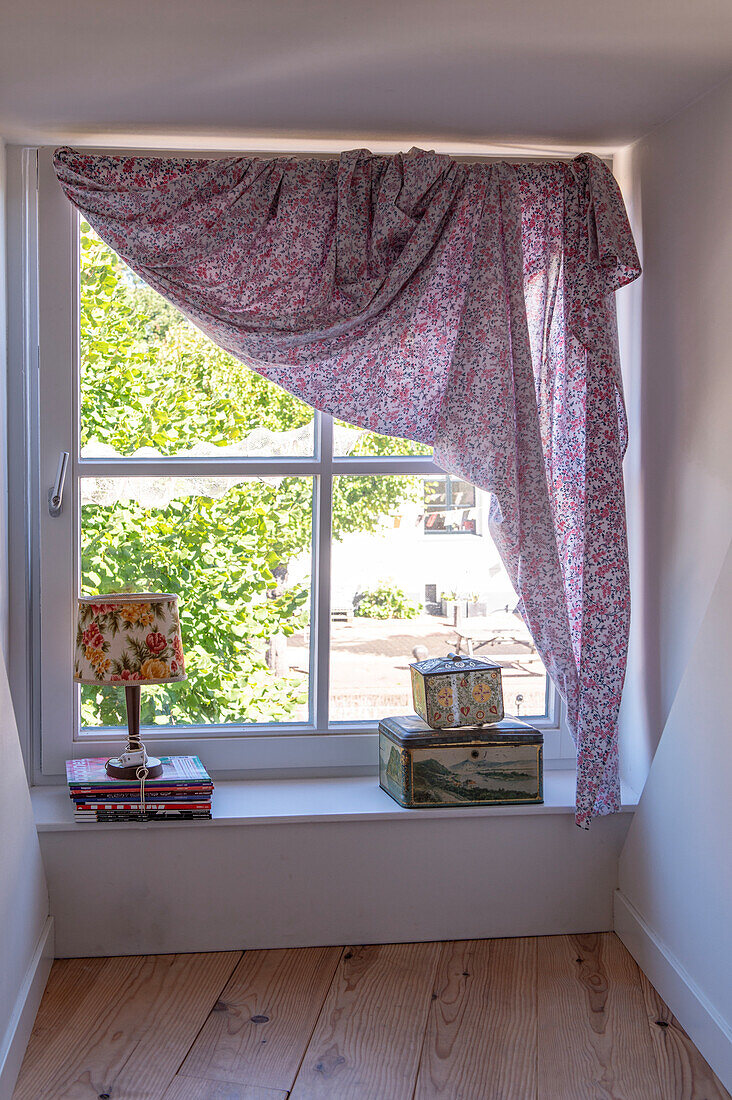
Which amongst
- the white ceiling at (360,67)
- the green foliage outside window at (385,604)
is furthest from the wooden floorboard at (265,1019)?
the white ceiling at (360,67)

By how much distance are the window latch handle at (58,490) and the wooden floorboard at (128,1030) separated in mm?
1153

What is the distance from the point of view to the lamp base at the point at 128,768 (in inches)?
99.1

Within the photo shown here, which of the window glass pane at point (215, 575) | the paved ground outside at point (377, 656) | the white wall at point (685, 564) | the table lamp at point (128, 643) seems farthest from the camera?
the paved ground outside at point (377, 656)

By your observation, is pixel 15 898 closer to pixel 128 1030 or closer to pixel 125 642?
pixel 128 1030

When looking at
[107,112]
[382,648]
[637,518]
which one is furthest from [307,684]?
[107,112]

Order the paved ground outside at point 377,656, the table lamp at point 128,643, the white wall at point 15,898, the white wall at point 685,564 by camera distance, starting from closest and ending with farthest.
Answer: the white wall at point 15,898, the white wall at point 685,564, the table lamp at point 128,643, the paved ground outside at point 377,656

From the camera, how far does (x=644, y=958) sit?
248 centimetres

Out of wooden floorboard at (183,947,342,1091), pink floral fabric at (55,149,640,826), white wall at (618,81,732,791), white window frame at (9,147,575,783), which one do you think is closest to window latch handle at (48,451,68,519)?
white window frame at (9,147,575,783)

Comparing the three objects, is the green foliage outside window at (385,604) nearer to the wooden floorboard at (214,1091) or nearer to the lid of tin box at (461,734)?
the lid of tin box at (461,734)

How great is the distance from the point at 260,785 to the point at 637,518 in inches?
49.6

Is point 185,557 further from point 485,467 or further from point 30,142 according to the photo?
point 30,142

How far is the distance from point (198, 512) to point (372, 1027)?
1.35 meters

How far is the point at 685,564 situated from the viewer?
96.1 inches

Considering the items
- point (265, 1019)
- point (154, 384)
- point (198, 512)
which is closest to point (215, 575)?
point (198, 512)
